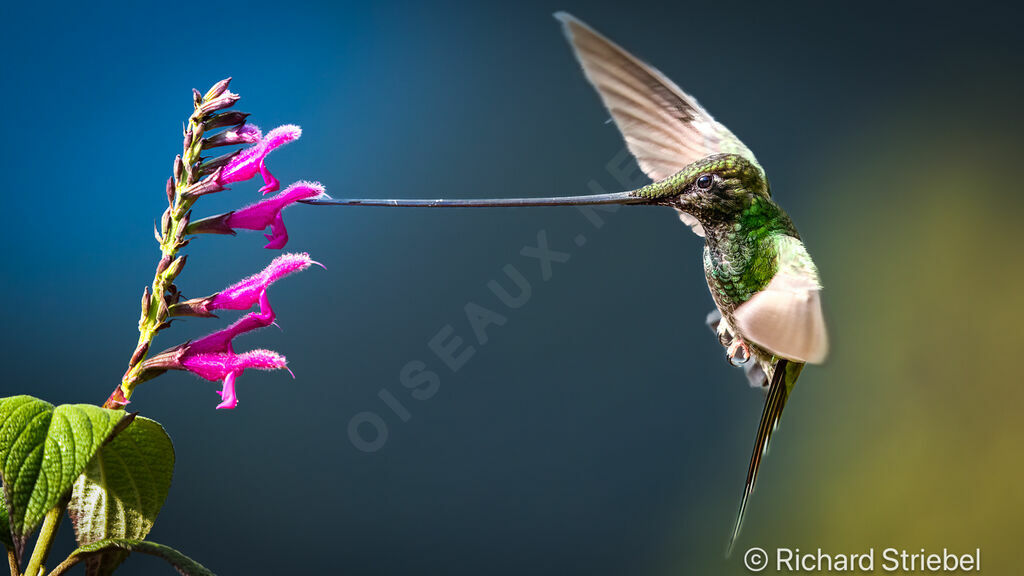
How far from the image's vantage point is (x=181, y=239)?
472 mm

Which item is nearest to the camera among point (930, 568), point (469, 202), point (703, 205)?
point (469, 202)

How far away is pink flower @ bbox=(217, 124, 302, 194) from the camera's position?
49 cm

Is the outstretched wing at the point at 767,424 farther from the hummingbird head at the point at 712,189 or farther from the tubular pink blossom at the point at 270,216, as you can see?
the tubular pink blossom at the point at 270,216

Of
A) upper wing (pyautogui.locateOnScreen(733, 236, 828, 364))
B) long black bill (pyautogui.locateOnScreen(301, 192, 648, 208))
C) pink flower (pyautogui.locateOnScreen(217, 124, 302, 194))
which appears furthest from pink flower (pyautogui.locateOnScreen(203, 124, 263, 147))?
upper wing (pyautogui.locateOnScreen(733, 236, 828, 364))

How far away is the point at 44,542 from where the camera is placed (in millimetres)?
434

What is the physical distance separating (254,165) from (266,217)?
0.04 meters

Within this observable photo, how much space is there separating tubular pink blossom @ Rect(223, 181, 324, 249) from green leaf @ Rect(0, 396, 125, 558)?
0.16 m

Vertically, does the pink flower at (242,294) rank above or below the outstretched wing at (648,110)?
below

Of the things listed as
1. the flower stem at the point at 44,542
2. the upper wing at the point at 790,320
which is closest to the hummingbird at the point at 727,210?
the upper wing at the point at 790,320

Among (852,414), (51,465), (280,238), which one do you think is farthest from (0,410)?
(852,414)

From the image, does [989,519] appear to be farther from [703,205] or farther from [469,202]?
[469,202]

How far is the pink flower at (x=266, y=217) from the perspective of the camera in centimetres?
51

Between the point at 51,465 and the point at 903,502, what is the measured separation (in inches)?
66.4

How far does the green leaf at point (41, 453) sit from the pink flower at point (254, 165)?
0.53 ft
